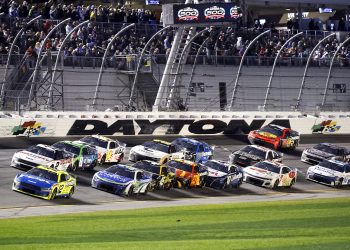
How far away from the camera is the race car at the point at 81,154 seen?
4591 cm

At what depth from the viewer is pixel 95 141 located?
49125mm

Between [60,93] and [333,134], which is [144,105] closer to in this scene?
[60,93]

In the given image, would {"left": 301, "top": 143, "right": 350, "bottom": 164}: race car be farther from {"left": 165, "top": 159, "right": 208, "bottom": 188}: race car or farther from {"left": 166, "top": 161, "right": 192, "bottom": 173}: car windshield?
{"left": 166, "top": 161, "right": 192, "bottom": 173}: car windshield

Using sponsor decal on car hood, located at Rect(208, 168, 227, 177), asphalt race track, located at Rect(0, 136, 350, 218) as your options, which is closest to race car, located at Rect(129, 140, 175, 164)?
asphalt race track, located at Rect(0, 136, 350, 218)

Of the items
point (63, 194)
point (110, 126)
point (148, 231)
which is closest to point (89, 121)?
point (110, 126)

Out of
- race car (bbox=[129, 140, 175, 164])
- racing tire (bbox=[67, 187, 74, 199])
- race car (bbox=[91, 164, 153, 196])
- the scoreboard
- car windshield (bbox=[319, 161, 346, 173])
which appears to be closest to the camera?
racing tire (bbox=[67, 187, 74, 199])

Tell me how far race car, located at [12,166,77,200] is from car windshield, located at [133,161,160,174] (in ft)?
14.8

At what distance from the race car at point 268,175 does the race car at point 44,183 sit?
9983 millimetres

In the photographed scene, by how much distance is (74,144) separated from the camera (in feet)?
154

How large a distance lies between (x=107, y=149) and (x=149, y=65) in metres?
14.9

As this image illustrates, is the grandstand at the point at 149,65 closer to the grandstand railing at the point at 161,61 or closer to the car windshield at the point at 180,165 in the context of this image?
the grandstand railing at the point at 161,61

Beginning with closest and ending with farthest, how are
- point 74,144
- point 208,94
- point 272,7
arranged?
point 74,144 → point 208,94 → point 272,7

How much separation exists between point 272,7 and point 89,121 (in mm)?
31946

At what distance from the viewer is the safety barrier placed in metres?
52.0
